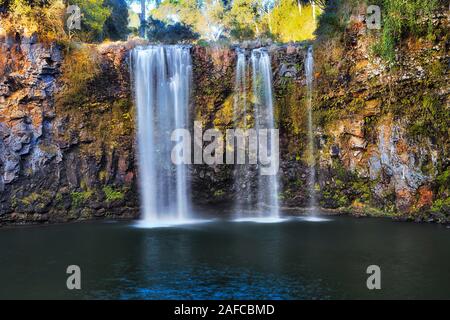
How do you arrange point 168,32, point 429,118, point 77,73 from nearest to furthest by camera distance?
point 429,118 → point 77,73 → point 168,32

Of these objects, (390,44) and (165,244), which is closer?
(165,244)

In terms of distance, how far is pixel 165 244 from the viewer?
15.2m

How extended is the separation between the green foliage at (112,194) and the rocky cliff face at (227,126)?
0.05m

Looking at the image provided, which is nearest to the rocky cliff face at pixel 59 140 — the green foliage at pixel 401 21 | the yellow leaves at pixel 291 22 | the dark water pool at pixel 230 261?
the dark water pool at pixel 230 261

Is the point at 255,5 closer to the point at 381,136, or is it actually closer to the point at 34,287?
the point at 381,136

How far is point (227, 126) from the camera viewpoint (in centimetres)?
2248

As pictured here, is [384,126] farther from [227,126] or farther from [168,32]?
[168,32]

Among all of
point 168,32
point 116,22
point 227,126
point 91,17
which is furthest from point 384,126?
point 168,32

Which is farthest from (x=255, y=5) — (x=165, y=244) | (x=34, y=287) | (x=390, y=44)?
(x=34, y=287)

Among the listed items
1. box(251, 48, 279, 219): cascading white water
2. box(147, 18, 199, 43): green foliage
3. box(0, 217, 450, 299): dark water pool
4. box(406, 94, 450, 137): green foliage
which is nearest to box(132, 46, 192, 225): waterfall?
box(251, 48, 279, 219): cascading white water

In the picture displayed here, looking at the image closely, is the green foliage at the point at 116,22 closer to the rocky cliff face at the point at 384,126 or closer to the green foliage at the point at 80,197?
the green foliage at the point at 80,197

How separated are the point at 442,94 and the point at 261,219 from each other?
31.2 ft

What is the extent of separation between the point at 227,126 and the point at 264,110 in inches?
78.9

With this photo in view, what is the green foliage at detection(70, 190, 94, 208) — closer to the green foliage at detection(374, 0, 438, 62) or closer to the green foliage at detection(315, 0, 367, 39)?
the green foliage at detection(315, 0, 367, 39)
